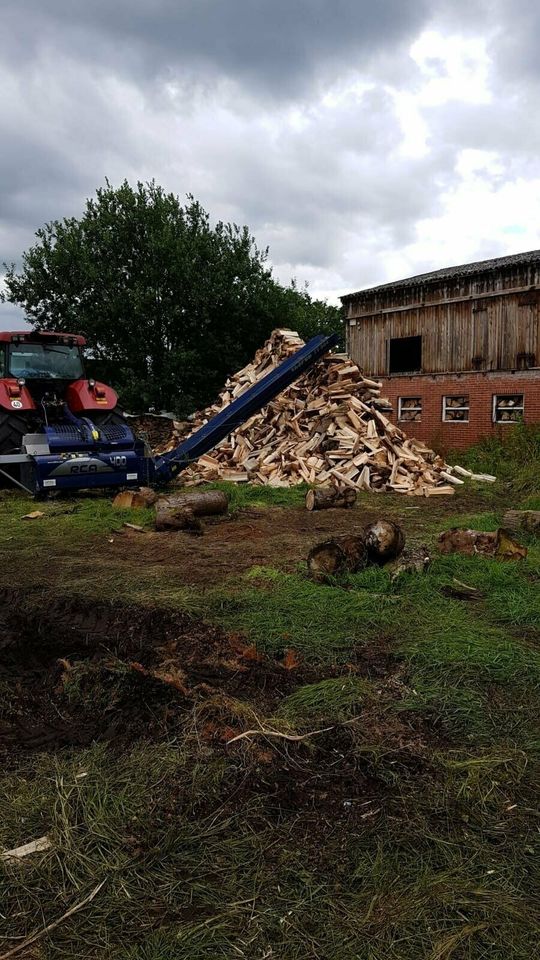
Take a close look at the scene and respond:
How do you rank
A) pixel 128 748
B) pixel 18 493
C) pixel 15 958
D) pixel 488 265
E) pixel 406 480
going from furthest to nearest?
1. pixel 488 265
2. pixel 406 480
3. pixel 18 493
4. pixel 128 748
5. pixel 15 958

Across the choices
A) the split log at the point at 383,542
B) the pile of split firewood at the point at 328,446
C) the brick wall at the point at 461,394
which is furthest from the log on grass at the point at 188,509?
the brick wall at the point at 461,394

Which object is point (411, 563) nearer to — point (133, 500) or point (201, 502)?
point (201, 502)

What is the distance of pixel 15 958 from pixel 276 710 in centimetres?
178

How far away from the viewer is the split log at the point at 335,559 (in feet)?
20.3

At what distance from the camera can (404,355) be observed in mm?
21094

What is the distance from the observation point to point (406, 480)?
13.5 metres

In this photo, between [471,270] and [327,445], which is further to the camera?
[471,270]

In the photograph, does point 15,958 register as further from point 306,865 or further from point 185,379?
point 185,379

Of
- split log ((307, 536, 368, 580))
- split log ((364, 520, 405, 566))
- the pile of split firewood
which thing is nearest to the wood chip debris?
split log ((307, 536, 368, 580))

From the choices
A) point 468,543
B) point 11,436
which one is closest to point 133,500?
point 11,436

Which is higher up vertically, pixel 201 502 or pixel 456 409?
pixel 456 409

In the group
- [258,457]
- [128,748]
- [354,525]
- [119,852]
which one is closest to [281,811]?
[119,852]

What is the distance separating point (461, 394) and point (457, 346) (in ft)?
4.92

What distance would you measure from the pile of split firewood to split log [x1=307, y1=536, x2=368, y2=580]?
6.52 m
